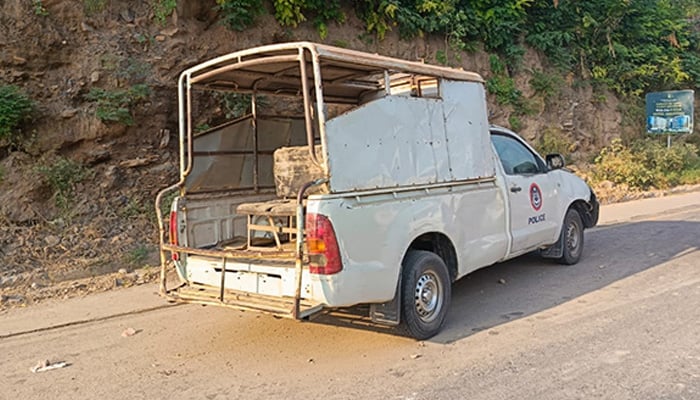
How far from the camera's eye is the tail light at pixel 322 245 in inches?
161

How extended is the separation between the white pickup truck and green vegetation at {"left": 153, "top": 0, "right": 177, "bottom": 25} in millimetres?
5168

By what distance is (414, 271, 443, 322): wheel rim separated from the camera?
16.0 feet

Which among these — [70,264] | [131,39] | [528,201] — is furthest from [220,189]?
[131,39]

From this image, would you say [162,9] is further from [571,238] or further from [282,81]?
[571,238]

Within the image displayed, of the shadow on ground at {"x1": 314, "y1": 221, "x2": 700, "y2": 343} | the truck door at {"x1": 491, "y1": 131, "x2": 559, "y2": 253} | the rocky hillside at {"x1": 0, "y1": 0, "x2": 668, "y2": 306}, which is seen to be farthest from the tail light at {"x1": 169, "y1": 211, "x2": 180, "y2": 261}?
the truck door at {"x1": 491, "y1": 131, "x2": 559, "y2": 253}

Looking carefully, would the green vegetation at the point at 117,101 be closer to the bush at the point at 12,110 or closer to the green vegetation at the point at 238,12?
the bush at the point at 12,110

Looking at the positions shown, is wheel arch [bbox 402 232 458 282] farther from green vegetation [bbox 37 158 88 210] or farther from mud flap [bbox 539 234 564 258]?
green vegetation [bbox 37 158 88 210]

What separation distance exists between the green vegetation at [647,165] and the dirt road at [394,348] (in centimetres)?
1056

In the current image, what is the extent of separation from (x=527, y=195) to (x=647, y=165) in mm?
13933

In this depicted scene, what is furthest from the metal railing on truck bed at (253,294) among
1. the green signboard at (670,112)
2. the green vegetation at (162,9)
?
the green signboard at (670,112)

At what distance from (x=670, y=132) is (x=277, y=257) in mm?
19370

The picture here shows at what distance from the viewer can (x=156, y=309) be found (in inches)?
243

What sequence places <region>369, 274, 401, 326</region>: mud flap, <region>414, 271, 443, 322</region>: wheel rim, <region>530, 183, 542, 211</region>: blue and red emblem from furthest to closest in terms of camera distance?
<region>530, 183, 542, 211</region>: blue and red emblem < <region>414, 271, 443, 322</region>: wheel rim < <region>369, 274, 401, 326</region>: mud flap

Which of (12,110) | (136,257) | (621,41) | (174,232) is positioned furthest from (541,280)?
(621,41)
